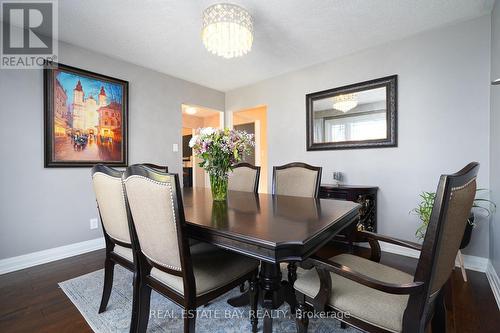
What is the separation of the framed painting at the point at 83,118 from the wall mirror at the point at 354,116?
2.57m

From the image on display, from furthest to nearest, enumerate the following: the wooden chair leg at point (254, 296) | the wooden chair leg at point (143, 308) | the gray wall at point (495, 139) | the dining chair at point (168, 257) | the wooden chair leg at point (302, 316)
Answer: the gray wall at point (495, 139) → the wooden chair leg at point (254, 296) → the wooden chair leg at point (143, 308) → the wooden chair leg at point (302, 316) → the dining chair at point (168, 257)

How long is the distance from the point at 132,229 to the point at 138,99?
253 centimetres

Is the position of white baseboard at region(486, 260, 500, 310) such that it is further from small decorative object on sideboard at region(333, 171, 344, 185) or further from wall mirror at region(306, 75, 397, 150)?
small decorative object on sideboard at region(333, 171, 344, 185)

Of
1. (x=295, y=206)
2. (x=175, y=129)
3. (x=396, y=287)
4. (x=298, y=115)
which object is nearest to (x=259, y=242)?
(x=396, y=287)

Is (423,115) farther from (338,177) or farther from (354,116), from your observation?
(338,177)

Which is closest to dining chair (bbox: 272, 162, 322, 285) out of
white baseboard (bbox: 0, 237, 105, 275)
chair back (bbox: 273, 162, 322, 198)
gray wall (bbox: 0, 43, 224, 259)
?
chair back (bbox: 273, 162, 322, 198)

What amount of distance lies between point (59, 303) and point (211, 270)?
138 centimetres

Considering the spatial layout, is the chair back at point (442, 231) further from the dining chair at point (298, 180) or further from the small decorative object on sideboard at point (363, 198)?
the small decorative object on sideboard at point (363, 198)

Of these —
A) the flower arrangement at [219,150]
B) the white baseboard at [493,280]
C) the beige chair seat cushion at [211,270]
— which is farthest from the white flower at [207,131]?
the white baseboard at [493,280]

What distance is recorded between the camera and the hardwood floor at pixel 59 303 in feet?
4.70

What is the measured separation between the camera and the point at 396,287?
774 millimetres

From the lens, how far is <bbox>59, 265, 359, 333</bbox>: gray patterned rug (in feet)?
4.62

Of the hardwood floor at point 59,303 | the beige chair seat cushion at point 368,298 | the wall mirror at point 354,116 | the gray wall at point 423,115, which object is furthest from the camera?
the wall mirror at point 354,116

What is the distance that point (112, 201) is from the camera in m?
Answer: 1.31
